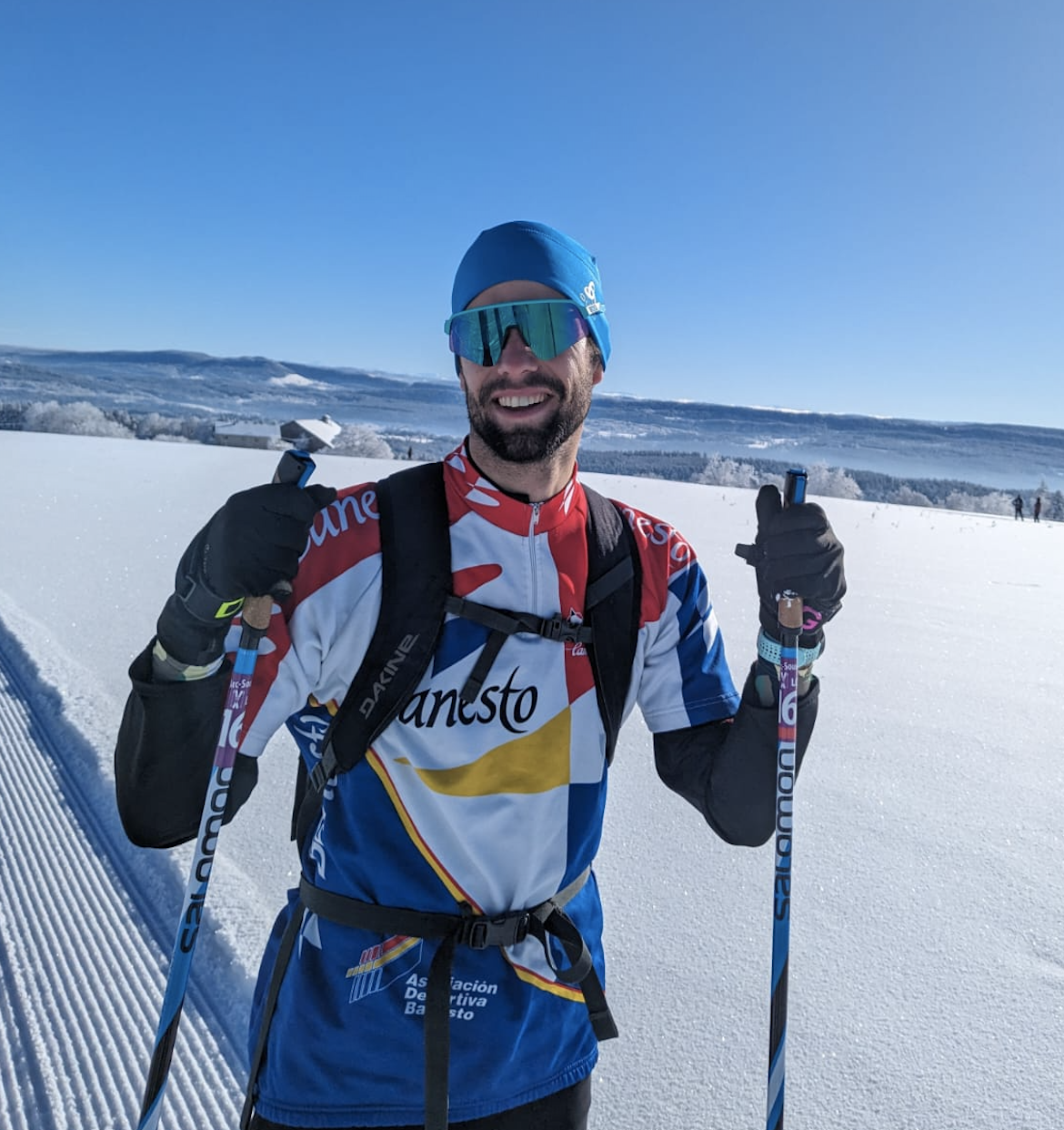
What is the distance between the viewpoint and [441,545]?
1426 millimetres

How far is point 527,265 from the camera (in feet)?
5.40

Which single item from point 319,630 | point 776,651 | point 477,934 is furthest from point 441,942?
point 776,651

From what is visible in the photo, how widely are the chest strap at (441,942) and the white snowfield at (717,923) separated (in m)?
0.53

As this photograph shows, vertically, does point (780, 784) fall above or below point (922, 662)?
above

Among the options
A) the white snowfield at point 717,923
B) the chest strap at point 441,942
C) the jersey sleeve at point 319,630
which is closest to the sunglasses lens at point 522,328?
the jersey sleeve at point 319,630

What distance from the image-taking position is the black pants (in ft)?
4.19

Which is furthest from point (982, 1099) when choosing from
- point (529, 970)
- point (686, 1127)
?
point (529, 970)

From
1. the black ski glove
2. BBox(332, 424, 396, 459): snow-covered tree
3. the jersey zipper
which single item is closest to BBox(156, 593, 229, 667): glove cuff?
the black ski glove

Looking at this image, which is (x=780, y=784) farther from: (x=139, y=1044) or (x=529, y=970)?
(x=139, y=1044)

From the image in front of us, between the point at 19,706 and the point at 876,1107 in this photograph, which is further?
the point at 19,706

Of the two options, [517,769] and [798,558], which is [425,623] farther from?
[798,558]

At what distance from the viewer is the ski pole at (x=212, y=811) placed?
1.27 meters

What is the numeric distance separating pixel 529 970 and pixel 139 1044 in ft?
3.66

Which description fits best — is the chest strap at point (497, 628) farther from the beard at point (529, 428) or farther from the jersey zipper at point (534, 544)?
the beard at point (529, 428)
